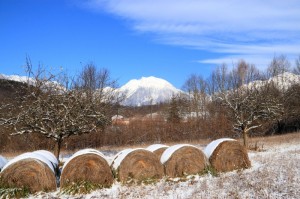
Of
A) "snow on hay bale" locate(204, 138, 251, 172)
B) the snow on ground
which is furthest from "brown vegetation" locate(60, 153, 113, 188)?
"snow on hay bale" locate(204, 138, 251, 172)

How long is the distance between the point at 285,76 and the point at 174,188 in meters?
59.9

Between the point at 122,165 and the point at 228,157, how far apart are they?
12.4 feet

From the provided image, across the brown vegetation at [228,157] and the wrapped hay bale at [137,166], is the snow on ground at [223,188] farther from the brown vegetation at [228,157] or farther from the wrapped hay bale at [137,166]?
the brown vegetation at [228,157]

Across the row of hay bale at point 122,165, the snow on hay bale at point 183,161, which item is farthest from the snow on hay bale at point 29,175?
the snow on hay bale at point 183,161

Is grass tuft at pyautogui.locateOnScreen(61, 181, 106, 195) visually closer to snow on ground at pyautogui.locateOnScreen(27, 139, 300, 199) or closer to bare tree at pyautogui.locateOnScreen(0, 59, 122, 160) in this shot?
snow on ground at pyautogui.locateOnScreen(27, 139, 300, 199)

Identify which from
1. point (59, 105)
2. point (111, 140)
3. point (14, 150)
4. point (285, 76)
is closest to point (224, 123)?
point (111, 140)

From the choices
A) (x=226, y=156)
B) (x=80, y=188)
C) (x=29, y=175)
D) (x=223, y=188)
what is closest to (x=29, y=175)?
(x=29, y=175)

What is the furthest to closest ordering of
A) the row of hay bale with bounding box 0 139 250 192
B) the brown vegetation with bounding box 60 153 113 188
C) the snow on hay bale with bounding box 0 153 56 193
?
the brown vegetation with bounding box 60 153 113 188, the row of hay bale with bounding box 0 139 250 192, the snow on hay bale with bounding box 0 153 56 193

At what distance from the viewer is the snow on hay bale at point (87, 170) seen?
10117 mm

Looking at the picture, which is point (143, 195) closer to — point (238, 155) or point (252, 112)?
point (238, 155)

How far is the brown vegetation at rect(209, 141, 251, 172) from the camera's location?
1192cm

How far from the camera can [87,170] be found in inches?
405

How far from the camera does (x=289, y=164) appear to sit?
11.2m

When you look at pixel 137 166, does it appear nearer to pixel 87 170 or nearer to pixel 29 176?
pixel 87 170
